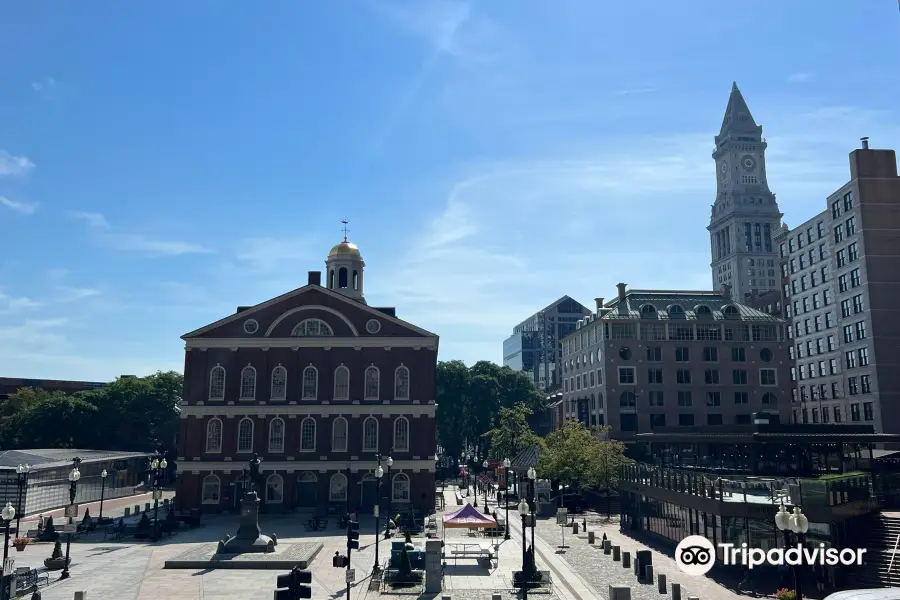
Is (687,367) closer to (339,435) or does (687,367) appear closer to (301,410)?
(339,435)

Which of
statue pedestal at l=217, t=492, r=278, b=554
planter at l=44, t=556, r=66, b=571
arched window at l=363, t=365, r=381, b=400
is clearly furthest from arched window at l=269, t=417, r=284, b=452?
planter at l=44, t=556, r=66, b=571

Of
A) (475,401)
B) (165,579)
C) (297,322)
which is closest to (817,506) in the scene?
(165,579)

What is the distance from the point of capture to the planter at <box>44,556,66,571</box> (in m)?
31.7

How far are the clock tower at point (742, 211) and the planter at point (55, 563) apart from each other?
167 meters

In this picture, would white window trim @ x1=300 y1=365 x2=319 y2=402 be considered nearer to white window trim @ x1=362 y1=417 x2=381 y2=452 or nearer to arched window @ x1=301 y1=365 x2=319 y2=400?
arched window @ x1=301 y1=365 x2=319 y2=400

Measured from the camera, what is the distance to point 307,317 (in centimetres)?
5528

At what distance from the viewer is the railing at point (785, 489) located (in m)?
28.4

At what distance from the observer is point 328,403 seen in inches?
2120

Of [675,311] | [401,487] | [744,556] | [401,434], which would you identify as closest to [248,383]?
[401,434]

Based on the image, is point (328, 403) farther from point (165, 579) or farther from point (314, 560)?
point (165, 579)

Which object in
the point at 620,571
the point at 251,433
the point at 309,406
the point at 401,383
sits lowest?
the point at 620,571

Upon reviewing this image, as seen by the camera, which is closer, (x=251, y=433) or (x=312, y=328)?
(x=251, y=433)

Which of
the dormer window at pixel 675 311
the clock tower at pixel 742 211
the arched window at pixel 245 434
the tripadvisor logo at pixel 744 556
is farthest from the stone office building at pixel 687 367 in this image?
the clock tower at pixel 742 211

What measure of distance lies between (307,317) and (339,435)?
9248mm
